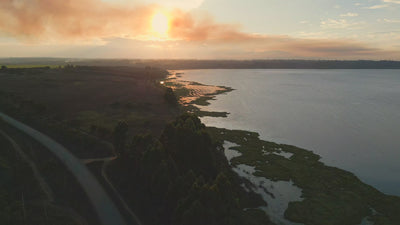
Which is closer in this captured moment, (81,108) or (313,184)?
(313,184)

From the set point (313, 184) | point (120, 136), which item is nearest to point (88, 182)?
point (120, 136)

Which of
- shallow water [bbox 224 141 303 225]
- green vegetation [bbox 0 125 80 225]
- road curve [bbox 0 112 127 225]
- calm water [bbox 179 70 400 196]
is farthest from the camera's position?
calm water [bbox 179 70 400 196]

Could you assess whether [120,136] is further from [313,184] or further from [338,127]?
[338,127]

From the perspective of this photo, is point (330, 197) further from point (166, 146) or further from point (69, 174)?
point (69, 174)

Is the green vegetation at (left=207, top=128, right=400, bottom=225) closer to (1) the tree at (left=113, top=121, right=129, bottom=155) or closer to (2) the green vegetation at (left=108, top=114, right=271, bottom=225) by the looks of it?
(2) the green vegetation at (left=108, top=114, right=271, bottom=225)

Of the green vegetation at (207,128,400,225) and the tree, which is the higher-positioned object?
the tree

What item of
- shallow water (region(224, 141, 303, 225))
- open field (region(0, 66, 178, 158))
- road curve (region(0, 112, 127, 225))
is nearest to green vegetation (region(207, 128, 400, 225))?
shallow water (region(224, 141, 303, 225))

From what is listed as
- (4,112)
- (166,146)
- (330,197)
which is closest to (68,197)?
(166,146)
